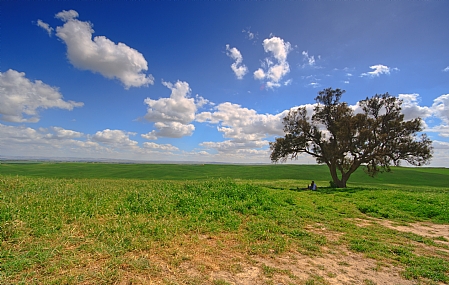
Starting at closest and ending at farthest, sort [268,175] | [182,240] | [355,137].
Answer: [182,240] < [355,137] < [268,175]

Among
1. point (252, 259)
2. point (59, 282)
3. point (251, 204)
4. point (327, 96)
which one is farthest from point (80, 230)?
point (327, 96)

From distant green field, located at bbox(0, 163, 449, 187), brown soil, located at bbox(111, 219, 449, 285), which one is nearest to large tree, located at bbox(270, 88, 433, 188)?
distant green field, located at bbox(0, 163, 449, 187)

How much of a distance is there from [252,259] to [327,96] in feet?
92.6

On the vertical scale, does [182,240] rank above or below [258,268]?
above

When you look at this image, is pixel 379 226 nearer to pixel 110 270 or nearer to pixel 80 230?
pixel 110 270

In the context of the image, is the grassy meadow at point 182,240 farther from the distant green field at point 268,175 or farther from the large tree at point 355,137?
the distant green field at point 268,175

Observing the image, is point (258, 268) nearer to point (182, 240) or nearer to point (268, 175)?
point (182, 240)

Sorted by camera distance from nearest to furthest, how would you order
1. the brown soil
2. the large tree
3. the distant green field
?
1. the brown soil
2. the large tree
3. the distant green field

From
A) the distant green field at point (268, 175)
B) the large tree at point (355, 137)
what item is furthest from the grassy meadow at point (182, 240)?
the distant green field at point (268, 175)

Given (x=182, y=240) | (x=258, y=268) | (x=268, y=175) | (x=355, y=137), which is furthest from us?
(x=268, y=175)

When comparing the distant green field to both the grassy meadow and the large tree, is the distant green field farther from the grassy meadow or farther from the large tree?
the grassy meadow

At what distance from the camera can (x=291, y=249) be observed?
7.23 m

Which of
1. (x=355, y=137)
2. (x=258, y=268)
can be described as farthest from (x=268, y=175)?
(x=258, y=268)

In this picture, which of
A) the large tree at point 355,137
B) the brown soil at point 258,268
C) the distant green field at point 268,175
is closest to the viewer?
the brown soil at point 258,268
